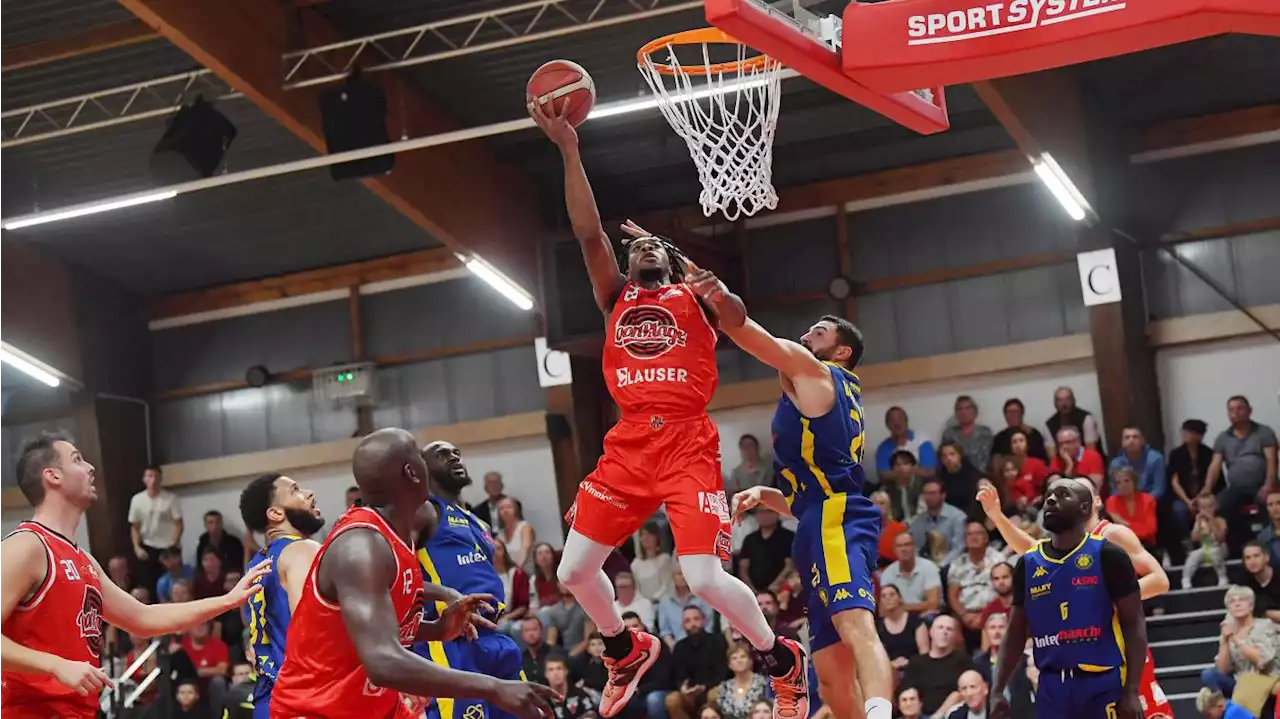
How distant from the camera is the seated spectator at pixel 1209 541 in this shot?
1464 cm

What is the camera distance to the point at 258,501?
7168 millimetres

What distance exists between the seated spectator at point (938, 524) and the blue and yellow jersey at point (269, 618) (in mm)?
8910

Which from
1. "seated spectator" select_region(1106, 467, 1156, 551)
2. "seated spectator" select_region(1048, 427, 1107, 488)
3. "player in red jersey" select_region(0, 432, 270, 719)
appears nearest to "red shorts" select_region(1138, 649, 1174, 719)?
"player in red jersey" select_region(0, 432, 270, 719)

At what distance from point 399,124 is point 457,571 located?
8657 mm

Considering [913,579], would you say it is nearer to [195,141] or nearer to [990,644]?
[990,644]

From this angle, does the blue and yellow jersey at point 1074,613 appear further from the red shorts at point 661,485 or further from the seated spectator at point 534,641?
the seated spectator at point 534,641

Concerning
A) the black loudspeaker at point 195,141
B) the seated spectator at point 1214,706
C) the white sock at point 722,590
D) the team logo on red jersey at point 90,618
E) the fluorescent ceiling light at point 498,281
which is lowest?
the seated spectator at point 1214,706

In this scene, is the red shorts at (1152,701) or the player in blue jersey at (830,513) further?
the red shorts at (1152,701)

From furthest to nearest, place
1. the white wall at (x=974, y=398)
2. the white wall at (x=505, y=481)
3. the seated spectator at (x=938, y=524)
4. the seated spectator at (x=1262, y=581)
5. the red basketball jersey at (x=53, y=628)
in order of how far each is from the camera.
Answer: the white wall at (x=505, y=481)
the white wall at (x=974, y=398)
the seated spectator at (x=938, y=524)
the seated spectator at (x=1262, y=581)
the red basketball jersey at (x=53, y=628)

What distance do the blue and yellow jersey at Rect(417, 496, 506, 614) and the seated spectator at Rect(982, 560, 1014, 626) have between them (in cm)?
695

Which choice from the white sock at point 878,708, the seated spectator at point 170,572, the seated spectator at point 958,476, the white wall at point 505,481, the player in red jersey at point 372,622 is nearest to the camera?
the player in red jersey at point 372,622

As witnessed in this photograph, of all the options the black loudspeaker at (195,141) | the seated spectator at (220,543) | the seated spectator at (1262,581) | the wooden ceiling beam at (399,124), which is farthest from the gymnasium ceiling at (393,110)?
the seated spectator at (1262,581)

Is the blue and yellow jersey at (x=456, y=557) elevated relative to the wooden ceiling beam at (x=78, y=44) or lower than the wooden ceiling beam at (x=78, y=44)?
lower

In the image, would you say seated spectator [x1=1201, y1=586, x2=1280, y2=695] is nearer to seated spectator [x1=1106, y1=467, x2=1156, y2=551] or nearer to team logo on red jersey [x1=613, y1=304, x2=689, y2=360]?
seated spectator [x1=1106, y1=467, x2=1156, y2=551]
